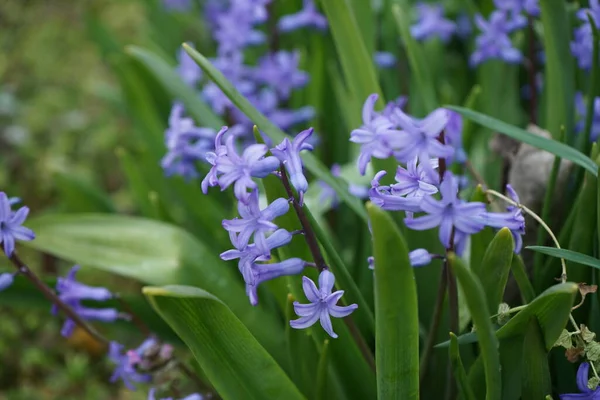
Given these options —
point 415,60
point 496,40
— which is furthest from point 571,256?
point 496,40

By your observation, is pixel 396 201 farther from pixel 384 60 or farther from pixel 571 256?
pixel 384 60

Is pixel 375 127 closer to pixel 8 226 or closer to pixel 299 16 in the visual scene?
pixel 8 226

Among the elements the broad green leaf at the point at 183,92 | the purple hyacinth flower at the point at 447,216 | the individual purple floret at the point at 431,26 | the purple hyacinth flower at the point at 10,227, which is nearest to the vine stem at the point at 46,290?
the purple hyacinth flower at the point at 10,227

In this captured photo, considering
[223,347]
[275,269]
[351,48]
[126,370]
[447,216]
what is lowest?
[126,370]

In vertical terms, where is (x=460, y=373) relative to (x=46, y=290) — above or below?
below

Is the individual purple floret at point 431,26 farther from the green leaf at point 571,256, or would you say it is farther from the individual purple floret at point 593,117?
the green leaf at point 571,256

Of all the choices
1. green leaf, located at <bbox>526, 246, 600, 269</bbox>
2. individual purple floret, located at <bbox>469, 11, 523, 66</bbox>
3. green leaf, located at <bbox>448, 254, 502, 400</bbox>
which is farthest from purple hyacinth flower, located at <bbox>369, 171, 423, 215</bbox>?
individual purple floret, located at <bbox>469, 11, 523, 66</bbox>
